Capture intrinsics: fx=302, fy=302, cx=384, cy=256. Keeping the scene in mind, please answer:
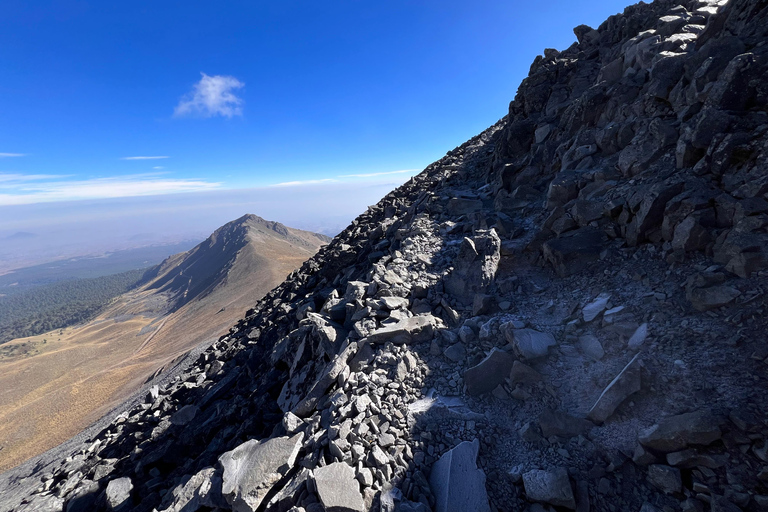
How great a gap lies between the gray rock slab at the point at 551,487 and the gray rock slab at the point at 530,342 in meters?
2.74

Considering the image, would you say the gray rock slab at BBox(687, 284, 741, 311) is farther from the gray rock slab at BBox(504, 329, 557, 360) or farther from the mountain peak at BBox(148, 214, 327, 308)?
the mountain peak at BBox(148, 214, 327, 308)

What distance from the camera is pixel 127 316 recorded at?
3866 inches

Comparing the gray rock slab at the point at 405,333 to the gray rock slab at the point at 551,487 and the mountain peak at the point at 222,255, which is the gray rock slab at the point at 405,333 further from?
the mountain peak at the point at 222,255

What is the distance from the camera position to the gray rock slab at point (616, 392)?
19.8ft

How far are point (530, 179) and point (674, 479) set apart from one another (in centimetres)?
1355

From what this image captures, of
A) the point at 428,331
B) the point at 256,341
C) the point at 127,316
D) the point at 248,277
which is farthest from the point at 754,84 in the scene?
the point at 127,316

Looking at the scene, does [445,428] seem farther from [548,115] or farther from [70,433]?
[70,433]

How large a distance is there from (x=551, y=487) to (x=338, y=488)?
155 inches

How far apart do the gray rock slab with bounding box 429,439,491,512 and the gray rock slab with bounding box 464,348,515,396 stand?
150cm

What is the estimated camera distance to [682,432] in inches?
198

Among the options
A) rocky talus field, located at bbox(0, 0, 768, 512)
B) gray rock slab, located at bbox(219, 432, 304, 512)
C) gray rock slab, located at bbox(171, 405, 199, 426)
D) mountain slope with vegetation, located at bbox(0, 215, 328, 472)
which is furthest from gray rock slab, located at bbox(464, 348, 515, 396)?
mountain slope with vegetation, located at bbox(0, 215, 328, 472)

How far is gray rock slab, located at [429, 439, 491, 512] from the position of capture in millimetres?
5684

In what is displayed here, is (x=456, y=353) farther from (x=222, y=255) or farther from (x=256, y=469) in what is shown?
(x=222, y=255)

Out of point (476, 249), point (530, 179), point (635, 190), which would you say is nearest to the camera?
point (635, 190)
